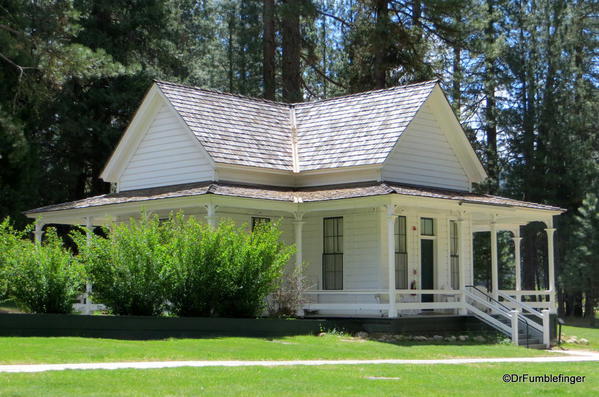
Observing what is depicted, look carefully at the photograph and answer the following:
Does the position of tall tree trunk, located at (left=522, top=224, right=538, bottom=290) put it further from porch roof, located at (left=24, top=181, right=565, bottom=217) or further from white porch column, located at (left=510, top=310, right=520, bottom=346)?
white porch column, located at (left=510, top=310, right=520, bottom=346)

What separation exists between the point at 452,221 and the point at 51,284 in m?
13.6

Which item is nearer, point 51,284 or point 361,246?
point 51,284

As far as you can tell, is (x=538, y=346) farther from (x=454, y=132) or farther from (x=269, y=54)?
(x=269, y=54)

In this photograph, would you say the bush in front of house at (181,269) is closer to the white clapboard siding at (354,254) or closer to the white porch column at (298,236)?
the white porch column at (298,236)

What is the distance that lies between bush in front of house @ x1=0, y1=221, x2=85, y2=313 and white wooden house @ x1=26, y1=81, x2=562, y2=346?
441 centimetres

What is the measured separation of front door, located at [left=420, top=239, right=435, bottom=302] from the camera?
29.5 meters

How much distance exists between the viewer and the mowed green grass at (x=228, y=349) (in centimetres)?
1758

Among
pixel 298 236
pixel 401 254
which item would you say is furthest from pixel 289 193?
pixel 401 254

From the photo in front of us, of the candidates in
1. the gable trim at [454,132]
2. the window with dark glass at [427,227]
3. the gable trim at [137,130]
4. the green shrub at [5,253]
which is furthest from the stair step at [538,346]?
the green shrub at [5,253]

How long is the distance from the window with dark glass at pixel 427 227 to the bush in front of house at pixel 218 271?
679 cm

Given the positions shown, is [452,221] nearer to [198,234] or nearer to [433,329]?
[433,329]

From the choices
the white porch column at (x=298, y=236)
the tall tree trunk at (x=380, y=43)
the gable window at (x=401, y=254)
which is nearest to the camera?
the white porch column at (x=298, y=236)

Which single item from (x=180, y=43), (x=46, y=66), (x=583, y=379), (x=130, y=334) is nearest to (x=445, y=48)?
(x=180, y=43)

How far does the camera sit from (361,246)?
93.6 feet
